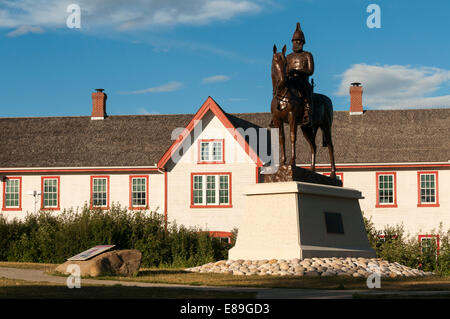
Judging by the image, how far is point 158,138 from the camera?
38.7 metres

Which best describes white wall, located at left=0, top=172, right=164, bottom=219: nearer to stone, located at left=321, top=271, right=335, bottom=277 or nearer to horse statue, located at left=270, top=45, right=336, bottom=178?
horse statue, located at left=270, top=45, right=336, bottom=178

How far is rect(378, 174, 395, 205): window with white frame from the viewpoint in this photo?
35219 mm

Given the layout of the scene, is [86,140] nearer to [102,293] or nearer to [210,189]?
[210,189]

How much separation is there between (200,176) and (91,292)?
72.6 feet

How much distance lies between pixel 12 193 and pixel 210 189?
11.6 metres

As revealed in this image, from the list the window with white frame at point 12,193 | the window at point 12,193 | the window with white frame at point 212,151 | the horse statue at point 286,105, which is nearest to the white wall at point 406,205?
the window with white frame at point 212,151

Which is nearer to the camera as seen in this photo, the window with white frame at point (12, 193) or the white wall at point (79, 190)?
the white wall at point (79, 190)

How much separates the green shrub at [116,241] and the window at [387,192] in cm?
1051

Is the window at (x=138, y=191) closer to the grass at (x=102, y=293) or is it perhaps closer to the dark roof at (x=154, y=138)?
the dark roof at (x=154, y=138)

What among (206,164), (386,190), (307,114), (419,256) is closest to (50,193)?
(206,164)

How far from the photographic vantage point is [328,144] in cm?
2177

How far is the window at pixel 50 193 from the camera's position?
122ft
